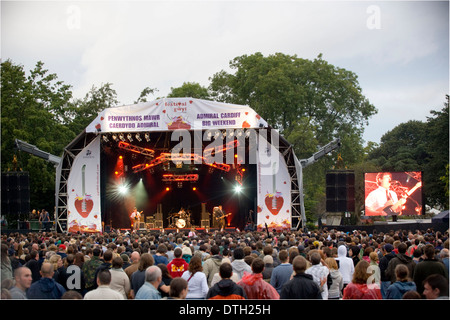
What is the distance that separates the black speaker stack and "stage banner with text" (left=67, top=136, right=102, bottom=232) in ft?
35.6

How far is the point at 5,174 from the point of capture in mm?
27219

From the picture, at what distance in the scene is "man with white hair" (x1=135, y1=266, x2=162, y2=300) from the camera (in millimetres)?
6844

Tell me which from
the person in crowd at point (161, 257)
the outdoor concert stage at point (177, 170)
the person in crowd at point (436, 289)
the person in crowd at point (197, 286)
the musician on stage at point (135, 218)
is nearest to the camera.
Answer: the person in crowd at point (436, 289)

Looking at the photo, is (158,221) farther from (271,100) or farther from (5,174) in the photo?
(271,100)

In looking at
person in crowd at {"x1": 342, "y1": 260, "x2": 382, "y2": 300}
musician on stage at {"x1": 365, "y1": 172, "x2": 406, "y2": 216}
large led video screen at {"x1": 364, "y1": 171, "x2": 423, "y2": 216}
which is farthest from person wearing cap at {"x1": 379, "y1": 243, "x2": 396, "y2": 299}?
musician on stage at {"x1": 365, "y1": 172, "x2": 406, "y2": 216}

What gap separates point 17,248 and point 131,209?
70.7 ft

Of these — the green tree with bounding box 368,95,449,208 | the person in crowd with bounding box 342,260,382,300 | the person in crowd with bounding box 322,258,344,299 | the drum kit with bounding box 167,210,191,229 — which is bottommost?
the drum kit with bounding box 167,210,191,229

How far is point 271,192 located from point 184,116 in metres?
5.47

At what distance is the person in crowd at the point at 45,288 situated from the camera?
24.2 feet

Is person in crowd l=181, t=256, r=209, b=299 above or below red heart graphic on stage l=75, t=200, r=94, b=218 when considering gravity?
below

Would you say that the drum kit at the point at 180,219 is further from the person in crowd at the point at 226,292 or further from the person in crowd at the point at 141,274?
the person in crowd at the point at 226,292

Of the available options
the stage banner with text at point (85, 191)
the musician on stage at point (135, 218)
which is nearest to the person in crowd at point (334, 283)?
the stage banner with text at point (85, 191)

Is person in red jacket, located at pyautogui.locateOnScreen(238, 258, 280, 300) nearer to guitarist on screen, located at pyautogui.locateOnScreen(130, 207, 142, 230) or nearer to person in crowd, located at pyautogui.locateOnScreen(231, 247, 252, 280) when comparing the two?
person in crowd, located at pyautogui.locateOnScreen(231, 247, 252, 280)

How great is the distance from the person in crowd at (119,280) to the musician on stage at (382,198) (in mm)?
25369
